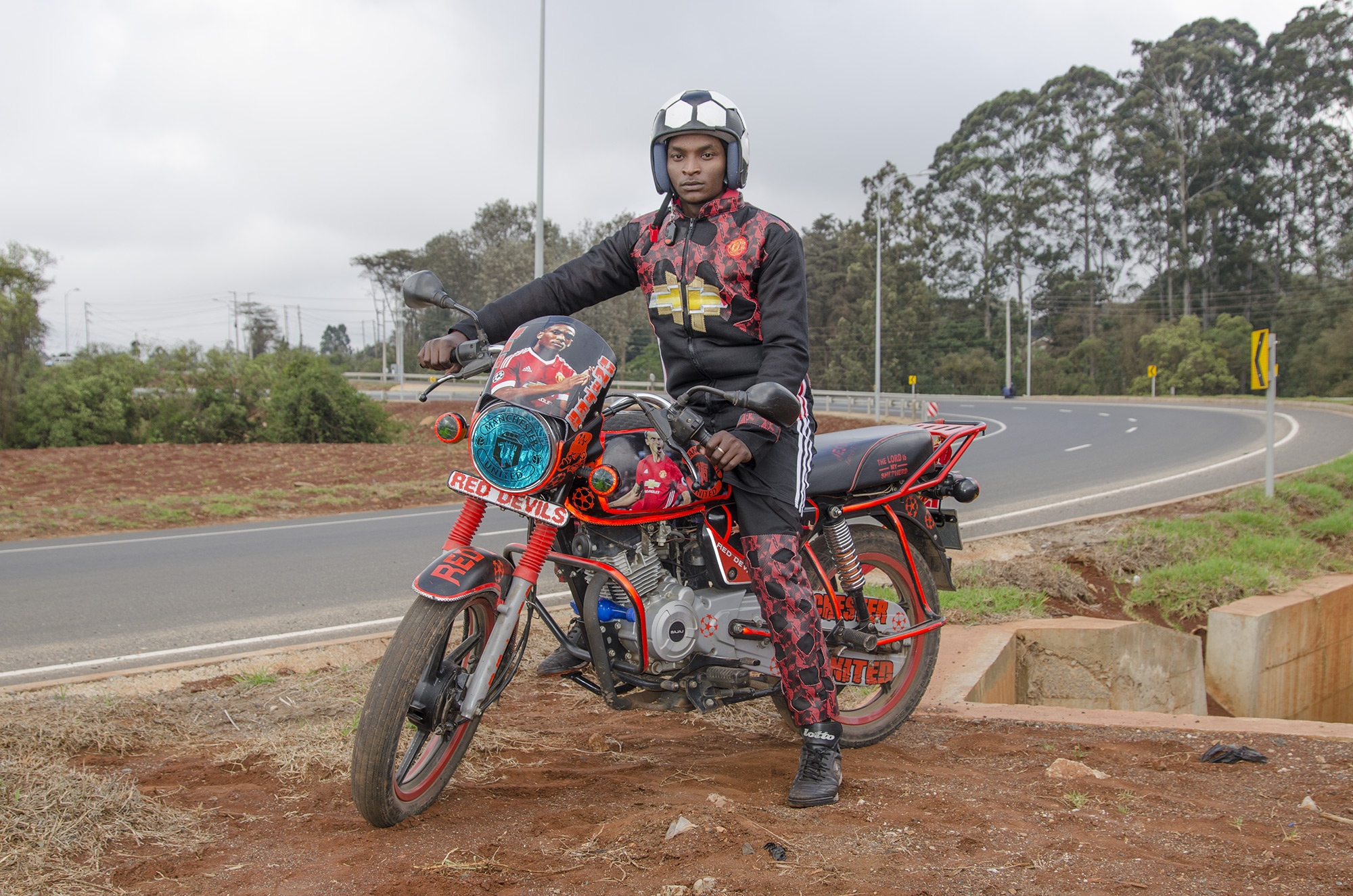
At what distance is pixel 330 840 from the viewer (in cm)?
276

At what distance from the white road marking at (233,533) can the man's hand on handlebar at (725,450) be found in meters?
7.35

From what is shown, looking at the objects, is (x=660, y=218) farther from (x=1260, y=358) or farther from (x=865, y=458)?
(x=1260, y=358)

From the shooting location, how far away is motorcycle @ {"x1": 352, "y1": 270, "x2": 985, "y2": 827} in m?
2.80

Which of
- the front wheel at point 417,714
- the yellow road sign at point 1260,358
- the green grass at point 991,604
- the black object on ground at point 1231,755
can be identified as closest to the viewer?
the front wheel at point 417,714

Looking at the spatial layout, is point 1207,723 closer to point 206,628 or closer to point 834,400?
point 206,628

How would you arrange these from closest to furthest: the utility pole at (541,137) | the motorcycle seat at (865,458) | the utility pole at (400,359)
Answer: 1. the motorcycle seat at (865,458)
2. the utility pole at (541,137)
3. the utility pole at (400,359)

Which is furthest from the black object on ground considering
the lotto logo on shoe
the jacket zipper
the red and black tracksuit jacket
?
the jacket zipper

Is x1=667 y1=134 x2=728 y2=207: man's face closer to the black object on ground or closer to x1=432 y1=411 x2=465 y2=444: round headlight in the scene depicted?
x1=432 y1=411 x2=465 y2=444: round headlight

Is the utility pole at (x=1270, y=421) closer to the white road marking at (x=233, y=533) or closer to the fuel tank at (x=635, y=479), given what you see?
the white road marking at (x=233, y=533)

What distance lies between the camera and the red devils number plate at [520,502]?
284cm

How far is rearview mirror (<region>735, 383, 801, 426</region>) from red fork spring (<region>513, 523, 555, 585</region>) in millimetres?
683

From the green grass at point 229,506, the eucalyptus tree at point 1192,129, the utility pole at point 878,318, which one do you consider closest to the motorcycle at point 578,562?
the green grass at point 229,506

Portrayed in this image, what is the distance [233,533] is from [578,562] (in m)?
8.41

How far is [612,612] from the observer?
3104mm
